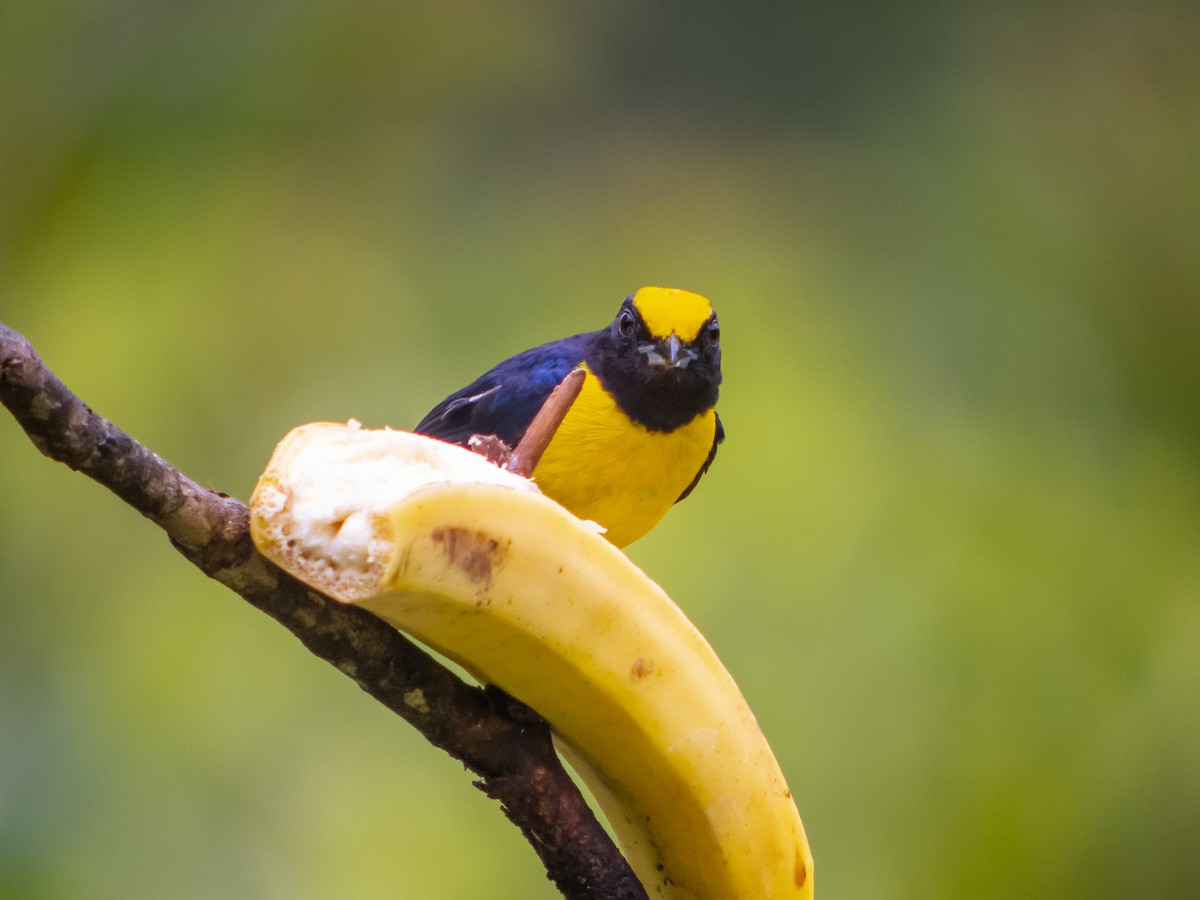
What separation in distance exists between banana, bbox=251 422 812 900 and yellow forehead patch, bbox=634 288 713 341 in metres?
1.14

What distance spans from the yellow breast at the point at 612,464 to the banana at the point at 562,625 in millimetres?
939

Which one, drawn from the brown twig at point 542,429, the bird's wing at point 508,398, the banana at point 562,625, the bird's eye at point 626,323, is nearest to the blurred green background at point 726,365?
the bird's wing at point 508,398

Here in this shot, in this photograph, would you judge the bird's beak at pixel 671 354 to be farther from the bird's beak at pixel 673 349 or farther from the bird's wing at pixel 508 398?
the bird's wing at pixel 508 398

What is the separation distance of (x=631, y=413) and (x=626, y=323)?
0.21 metres

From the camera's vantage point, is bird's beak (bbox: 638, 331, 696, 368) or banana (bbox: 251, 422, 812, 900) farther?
bird's beak (bbox: 638, 331, 696, 368)

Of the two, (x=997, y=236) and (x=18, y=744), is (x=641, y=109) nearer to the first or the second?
(x=997, y=236)

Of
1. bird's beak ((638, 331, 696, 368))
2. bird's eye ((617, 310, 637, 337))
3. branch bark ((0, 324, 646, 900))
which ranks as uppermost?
bird's eye ((617, 310, 637, 337))

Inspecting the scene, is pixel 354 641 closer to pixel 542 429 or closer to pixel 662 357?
pixel 542 429

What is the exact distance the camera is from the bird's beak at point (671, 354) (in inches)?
101

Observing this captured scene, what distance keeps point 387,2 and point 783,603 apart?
108 inches

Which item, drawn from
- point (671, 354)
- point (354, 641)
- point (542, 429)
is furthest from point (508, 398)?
point (354, 641)

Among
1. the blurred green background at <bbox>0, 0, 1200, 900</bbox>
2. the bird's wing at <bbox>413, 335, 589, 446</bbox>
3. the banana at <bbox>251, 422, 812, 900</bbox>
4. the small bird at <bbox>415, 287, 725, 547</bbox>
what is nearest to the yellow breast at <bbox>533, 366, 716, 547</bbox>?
the small bird at <bbox>415, 287, 725, 547</bbox>

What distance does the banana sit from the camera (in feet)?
3.91

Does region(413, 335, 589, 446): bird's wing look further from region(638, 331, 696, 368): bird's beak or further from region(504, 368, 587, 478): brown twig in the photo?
region(504, 368, 587, 478): brown twig
